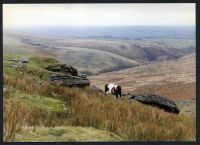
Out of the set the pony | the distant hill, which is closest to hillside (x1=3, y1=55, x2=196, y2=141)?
the pony

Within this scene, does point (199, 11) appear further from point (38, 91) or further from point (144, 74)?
point (144, 74)

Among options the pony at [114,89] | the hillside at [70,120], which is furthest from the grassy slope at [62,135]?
the pony at [114,89]

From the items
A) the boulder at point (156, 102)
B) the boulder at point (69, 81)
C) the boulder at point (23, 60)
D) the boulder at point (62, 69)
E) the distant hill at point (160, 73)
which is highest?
the distant hill at point (160, 73)

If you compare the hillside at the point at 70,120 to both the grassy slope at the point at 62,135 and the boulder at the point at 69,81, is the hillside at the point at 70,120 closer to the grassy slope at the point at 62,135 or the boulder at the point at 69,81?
the grassy slope at the point at 62,135

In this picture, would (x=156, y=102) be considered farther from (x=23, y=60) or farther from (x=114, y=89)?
(x=23, y=60)

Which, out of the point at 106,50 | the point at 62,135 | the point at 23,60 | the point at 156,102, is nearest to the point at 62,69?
the point at 23,60

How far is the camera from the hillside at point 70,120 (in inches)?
388

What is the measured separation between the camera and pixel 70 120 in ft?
37.2

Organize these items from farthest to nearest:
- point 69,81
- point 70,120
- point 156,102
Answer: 1. point 156,102
2. point 69,81
3. point 70,120

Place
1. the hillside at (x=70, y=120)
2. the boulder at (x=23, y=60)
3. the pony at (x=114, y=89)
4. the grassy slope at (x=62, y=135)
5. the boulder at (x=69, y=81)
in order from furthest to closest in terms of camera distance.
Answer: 1. the pony at (x=114, y=89)
2. the boulder at (x=23, y=60)
3. the boulder at (x=69, y=81)
4. the hillside at (x=70, y=120)
5. the grassy slope at (x=62, y=135)

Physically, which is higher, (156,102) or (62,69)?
(62,69)

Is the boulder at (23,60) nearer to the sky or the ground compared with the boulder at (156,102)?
nearer to the sky

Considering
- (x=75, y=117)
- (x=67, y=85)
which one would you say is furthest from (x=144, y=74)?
(x=75, y=117)

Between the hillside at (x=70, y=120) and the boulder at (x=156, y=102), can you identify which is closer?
the hillside at (x=70, y=120)
